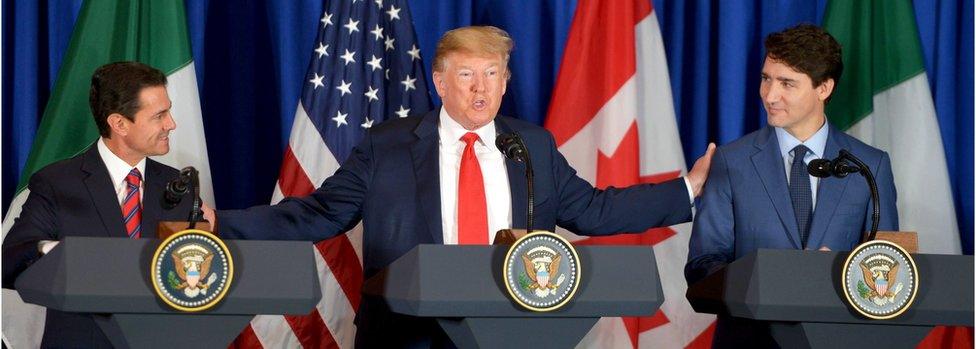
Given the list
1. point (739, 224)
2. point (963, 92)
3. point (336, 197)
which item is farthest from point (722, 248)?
point (963, 92)

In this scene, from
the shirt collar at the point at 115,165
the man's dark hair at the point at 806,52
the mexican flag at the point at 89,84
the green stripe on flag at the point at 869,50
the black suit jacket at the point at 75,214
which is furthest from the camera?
the green stripe on flag at the point at 869,50

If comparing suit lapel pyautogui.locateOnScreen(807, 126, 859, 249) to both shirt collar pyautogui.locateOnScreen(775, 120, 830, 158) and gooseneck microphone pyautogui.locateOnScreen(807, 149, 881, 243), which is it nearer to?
shirt collar pyautogui.locateOnScreen(775, 120, 830, 158)

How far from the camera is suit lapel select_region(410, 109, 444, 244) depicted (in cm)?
320

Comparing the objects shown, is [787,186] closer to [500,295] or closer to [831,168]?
[831,168]

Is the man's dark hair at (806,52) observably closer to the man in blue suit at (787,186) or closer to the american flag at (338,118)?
the man in blue suit at (787,186)

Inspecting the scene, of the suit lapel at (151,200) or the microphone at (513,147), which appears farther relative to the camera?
the suit lapel at (151,200)

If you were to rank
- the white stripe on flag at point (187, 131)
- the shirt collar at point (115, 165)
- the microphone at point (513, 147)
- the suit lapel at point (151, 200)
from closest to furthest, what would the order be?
1. the microphone at point (513, 147)
2. the suit lapel at point (151, 200)
3. the shirt collar at point (115, 165)
4. the white stripe on flag at point (187, 131)

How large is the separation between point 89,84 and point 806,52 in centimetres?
240

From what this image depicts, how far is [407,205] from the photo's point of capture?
3256 millimetres

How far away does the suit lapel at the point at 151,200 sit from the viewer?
3.24m

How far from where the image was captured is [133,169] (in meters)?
3.37

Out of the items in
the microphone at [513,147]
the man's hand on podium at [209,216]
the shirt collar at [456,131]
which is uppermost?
the microphone at [513,147]

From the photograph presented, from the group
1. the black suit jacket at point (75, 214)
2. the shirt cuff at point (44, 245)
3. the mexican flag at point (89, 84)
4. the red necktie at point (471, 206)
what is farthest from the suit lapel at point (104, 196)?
the mexican flag at point (89, 84)

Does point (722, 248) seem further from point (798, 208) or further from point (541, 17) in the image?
point (541, 17)
